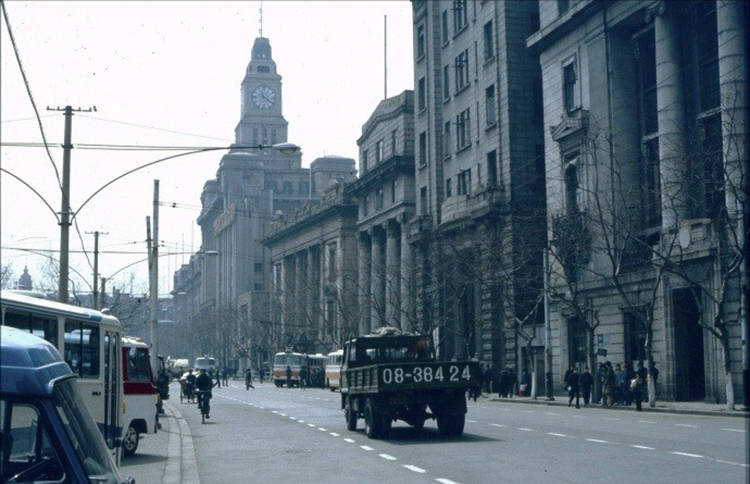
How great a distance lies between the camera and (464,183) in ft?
224

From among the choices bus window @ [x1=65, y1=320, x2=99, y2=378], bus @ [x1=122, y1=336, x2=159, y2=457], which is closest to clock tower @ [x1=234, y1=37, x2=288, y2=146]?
bus @ [x1=122, y1=336, x2=159, y2=457]

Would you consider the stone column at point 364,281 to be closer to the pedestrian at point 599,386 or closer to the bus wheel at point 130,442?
the pedestrian at point 599,386

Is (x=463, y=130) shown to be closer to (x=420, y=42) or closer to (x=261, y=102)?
(x=420, y=42)

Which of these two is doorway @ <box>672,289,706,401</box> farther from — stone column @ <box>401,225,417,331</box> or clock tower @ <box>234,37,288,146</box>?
clock tower @ <box>234,37,288,146</box>

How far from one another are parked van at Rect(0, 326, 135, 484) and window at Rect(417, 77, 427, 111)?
2747 inches

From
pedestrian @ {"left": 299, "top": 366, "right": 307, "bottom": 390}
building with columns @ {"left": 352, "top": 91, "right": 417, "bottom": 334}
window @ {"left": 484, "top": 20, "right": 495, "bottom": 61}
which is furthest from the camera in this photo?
pedestrian @ {"left": 299, "top": 366, "right": 307, "bottom": 390}

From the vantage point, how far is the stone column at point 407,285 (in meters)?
69.5

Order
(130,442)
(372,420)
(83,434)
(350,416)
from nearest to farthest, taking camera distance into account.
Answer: (83,434) → (130,442) → (372,420) → (350,416)

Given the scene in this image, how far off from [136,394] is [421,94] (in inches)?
2215

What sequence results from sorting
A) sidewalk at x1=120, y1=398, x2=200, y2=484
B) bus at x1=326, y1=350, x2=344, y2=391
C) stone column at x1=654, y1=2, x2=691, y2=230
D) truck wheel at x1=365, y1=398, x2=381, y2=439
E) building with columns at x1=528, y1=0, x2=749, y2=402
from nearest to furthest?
sidewalk at x1=120, y1=398, x2=200, y2=484 → truck wheel at x1=365, y1=398, x2=381, y2=439 → building with columns at x1=528, y1=0, x2=749, y2=402 → stone column at x1=654, y1=2, x2=691, y2=230 → bus at x1=326, y1=350, x2=344, y2=391

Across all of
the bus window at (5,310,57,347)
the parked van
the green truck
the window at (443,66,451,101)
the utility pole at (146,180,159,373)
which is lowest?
the green truck

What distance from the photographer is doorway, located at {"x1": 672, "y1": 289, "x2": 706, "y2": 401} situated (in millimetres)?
43688

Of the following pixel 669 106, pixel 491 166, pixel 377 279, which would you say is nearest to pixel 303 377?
pixel 377 279

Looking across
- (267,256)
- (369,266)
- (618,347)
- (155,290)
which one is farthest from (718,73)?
(267,256)
